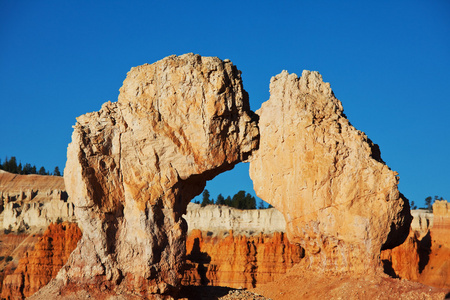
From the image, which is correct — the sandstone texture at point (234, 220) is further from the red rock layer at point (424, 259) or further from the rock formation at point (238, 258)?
the red rock layer at point (424, 259)

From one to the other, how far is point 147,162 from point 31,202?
6608 centimetres

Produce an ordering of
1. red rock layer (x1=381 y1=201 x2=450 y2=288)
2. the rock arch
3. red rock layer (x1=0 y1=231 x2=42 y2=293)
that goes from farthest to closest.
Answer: red rock layer (x1=0 y1=231 x2=42 y2=293)
red rock layer (x1=381 y1=201 x2=450 y2=288)
the rock arch

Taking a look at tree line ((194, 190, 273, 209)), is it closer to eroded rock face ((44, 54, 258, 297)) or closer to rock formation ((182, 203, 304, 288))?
rock formation ((182, 203, 304, 288))

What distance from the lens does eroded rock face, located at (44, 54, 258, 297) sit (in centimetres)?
2414

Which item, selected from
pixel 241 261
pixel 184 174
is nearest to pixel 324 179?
pixel 184 174

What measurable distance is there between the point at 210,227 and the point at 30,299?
4996cm

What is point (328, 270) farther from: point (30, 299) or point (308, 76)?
point (30, 299)

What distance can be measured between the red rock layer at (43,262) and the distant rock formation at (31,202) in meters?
14.6

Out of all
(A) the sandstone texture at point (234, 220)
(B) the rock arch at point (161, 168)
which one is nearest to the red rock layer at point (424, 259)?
(A) the sandstone texture at point (234, 220)

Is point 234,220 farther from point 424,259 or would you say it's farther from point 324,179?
point 324,179

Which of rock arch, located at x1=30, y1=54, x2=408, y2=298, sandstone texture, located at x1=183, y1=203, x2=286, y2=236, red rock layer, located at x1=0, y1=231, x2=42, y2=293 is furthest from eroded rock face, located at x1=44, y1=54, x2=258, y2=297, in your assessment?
red rock layer, located at x1=0, y1=231, x2=42, y2=293

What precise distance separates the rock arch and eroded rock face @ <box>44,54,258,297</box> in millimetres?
34

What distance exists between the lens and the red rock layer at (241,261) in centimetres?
6088

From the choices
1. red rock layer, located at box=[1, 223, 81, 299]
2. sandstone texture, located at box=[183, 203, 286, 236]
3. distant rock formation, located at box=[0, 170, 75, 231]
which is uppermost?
distant rock formation, located at box=[0, 170, 75, 231]
